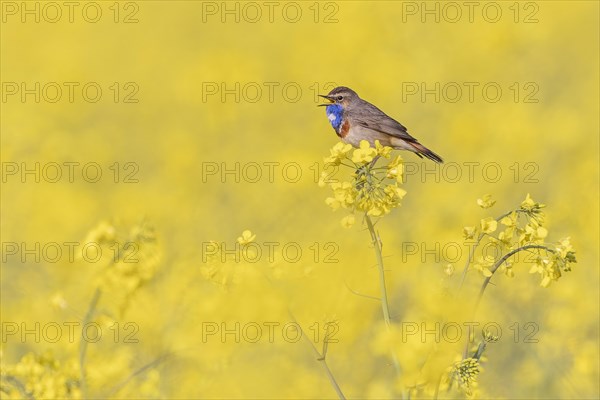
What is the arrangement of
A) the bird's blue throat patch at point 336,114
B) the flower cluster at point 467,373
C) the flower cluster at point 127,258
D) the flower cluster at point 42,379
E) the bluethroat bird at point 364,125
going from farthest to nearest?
the bird's blue throat patch at point 336,114
the bluethroat bird at point 364,125
the flower cluster at point 127,258
the flower cluster at point 42,379
the flower cluster at point 467,373

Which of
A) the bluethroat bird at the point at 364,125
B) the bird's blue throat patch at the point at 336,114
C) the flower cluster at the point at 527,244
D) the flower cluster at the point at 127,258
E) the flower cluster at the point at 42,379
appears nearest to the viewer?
the flower cluster at the point at 527,244

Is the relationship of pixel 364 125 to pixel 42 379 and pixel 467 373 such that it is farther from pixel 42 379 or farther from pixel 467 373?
pixel 467 373

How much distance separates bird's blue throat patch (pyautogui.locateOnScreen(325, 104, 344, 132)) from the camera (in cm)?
654

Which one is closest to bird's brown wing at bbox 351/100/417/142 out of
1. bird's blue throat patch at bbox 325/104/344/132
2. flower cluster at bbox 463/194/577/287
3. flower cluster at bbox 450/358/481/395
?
bird's blue throat patch at bbox 325/104/344/132

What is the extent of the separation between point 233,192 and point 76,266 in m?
3.46

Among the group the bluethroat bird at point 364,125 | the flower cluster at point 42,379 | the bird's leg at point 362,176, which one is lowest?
the flower cluster at point 42,379

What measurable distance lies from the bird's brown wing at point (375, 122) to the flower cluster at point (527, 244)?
8.14 ft

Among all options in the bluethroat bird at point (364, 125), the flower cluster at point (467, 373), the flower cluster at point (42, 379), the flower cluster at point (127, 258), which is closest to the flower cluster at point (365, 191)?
the flower cluster at point (467, 373)

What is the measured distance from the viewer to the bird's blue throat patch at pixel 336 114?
21.5 ft

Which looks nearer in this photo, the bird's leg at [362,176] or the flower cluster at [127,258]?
the bird's leg at [362,176]

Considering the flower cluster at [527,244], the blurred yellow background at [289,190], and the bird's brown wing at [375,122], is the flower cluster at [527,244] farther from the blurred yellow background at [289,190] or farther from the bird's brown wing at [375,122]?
the bird's brown wing at [375,122]

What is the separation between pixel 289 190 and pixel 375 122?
179 inches

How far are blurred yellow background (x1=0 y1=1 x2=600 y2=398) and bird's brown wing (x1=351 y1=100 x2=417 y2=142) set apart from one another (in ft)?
2.69

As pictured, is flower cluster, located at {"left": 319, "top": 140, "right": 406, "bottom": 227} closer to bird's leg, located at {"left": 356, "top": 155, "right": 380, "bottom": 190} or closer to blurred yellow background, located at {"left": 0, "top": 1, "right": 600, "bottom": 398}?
bird's leg, located at {"left": 356, "top": 155, "right": 380, "bottom": 190}
